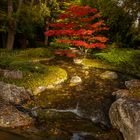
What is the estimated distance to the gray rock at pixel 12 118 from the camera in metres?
10.9

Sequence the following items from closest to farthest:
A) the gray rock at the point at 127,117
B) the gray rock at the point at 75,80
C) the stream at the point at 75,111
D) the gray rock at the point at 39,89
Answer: the gray rock at the point at 127,117 < the stream at the point at 75,111 < the gray rock at the point at 39,89 < the gray rock at the point at 75,80

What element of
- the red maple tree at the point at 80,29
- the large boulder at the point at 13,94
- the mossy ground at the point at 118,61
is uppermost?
the red maple tree at the point at 80,29

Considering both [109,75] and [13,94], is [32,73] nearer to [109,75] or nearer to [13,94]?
[13,94]

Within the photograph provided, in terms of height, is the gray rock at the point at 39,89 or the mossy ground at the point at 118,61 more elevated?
the mossy ground at the point at 118,61

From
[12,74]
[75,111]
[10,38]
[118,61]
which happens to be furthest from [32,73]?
[10,38]

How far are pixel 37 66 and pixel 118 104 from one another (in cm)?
683

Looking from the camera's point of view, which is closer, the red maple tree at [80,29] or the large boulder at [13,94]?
the large boulder at [13,94]

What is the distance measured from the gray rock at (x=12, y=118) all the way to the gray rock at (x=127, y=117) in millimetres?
3169

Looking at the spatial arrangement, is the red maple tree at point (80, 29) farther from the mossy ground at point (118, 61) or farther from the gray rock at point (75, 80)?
the gray rock at point (75, 80)

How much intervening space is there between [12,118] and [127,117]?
4.21 metres

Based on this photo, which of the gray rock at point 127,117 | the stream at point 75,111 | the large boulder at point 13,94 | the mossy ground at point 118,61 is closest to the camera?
the gray rock at point 127,117

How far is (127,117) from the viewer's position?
10.0 m

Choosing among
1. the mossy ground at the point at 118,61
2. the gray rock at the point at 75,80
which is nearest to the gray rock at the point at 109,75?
the mossy ground at the point at 118,61

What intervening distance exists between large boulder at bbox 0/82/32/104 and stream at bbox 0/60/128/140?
47cm
